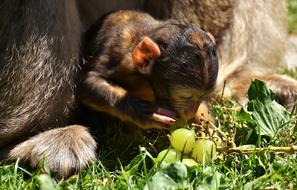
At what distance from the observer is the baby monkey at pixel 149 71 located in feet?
10.8

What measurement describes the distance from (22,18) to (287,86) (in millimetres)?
1535

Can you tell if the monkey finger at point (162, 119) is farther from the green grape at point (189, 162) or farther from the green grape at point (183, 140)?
the green grape at point (189, 162)

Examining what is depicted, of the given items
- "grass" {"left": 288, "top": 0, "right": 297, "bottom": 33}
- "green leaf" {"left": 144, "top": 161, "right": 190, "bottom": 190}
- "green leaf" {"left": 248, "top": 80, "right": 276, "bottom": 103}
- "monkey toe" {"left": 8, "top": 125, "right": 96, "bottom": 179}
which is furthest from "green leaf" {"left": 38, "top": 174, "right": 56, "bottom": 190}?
"grass" {"left": 288, "top": 0, "right": 297, "bottom": 33}

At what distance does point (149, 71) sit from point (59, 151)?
51cm

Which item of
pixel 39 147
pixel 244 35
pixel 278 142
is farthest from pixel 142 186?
pixel 244 35

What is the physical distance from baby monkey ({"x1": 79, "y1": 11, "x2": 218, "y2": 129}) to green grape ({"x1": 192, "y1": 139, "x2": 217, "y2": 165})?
170mm

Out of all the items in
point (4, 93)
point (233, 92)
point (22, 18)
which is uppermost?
point (22, 18)

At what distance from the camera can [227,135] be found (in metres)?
3.48

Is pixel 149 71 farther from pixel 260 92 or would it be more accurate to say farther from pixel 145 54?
pixel 260 92

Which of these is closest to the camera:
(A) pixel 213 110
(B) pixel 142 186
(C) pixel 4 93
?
(B) pixel 142 186

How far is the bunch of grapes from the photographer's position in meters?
3.22

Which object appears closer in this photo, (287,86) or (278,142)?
(278,142)

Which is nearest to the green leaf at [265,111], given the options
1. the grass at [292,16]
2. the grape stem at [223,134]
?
the grape stem at [223,134]

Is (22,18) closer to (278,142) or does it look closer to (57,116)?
(57,116)
